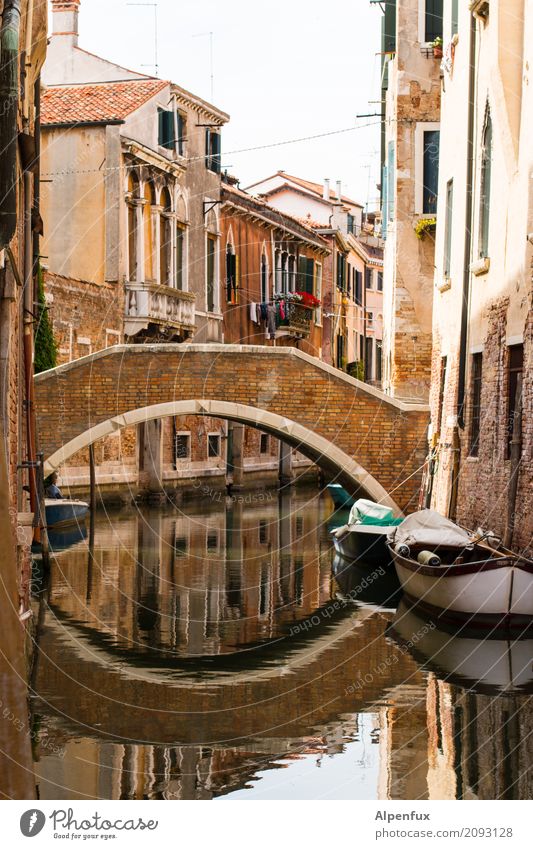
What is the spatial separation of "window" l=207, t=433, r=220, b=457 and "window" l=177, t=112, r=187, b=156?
5.06 m

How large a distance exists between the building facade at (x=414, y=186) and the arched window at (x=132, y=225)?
539 centimetres

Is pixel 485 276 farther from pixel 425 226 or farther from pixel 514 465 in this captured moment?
pixel 425 226

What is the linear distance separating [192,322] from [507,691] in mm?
15882

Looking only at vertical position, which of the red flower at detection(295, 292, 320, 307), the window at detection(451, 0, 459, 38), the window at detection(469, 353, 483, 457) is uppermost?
the window at detection(451, 0, 459, 38)

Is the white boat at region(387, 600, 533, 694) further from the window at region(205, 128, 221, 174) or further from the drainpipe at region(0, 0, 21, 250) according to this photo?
the window at region(205, 128, 221, 174)

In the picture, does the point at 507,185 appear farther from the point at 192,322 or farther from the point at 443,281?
the point at 192,322

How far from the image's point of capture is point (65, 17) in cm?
2238

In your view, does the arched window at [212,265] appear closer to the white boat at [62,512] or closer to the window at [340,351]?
the white boat at [62,512]

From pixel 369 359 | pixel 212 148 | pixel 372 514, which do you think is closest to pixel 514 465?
pixel 372 514

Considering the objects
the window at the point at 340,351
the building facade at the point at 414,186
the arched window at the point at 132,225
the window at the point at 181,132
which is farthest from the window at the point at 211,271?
the window at the point at 340,351

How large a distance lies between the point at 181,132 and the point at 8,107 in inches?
716

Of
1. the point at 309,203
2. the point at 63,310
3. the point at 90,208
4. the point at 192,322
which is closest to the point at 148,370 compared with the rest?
the point at 63,310

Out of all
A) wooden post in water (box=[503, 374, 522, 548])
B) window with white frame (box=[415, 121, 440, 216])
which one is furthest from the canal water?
window with white frame (box=[415, 121, 440, 216])

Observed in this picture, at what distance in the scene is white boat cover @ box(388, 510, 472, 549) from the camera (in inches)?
422
